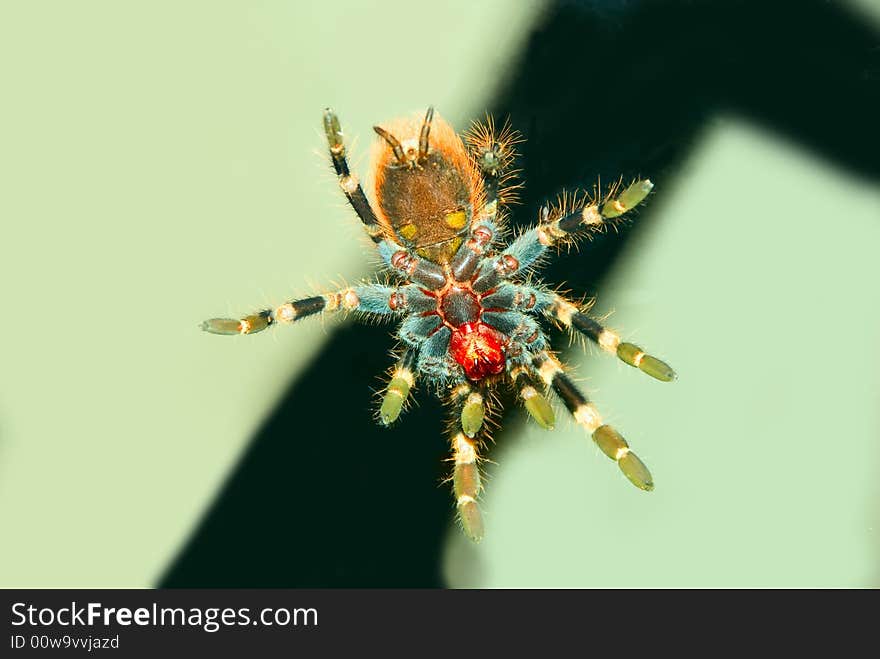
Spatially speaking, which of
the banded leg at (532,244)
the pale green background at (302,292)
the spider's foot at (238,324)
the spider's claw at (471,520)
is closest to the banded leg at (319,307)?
the spider's foot at (238,324)

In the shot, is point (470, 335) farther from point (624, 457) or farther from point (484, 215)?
point (624, 457)

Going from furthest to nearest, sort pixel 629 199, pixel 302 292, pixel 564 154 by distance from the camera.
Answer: pixel 302 292 < pixel 564 154 < pixel 629 199

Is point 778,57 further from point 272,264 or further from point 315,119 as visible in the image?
point 272,264

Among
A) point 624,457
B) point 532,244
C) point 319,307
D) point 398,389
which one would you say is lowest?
point 398,389

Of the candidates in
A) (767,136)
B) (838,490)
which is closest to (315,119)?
(767,136)

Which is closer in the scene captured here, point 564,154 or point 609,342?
point 609,342

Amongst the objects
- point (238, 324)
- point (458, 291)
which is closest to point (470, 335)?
point (458, 291)

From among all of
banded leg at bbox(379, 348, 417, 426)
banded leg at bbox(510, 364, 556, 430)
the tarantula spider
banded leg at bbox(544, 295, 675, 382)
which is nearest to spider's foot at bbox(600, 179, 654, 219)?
the tarantula spider
